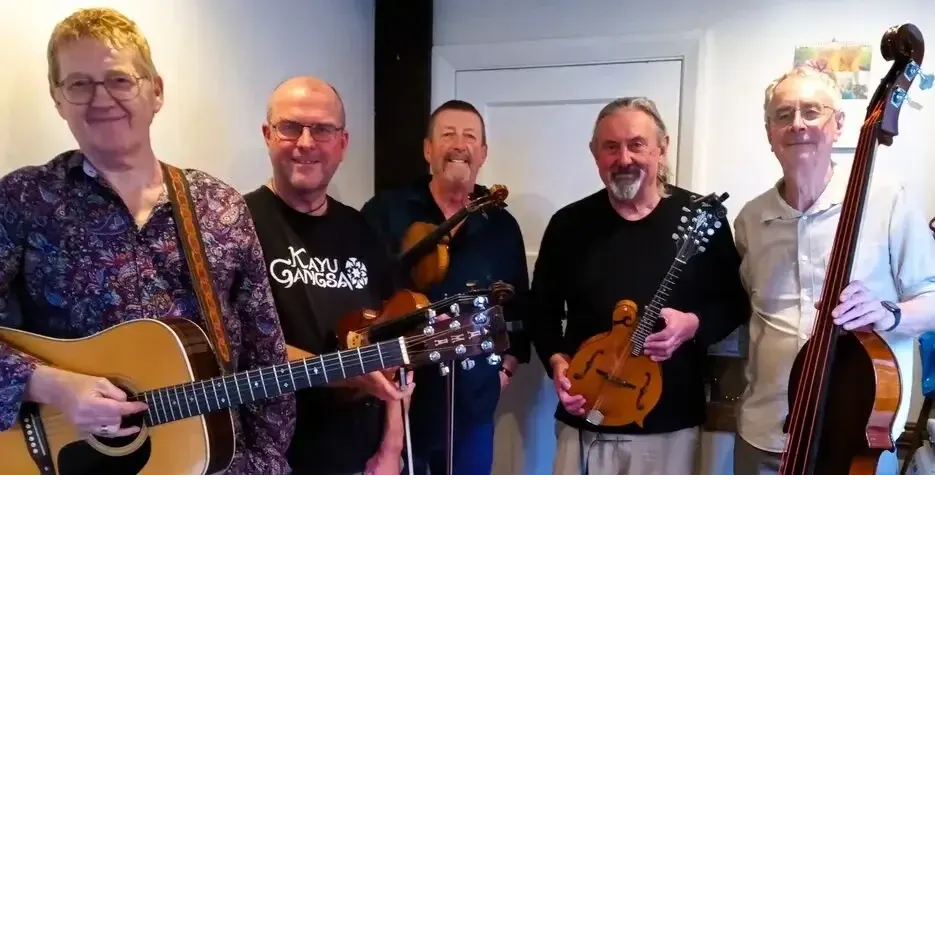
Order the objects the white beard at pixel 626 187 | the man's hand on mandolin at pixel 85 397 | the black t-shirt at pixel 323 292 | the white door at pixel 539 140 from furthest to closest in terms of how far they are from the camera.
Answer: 1. the white door at pixel 539 140
2. the white beard at pixel 626 187
3. the black t-shirt at pixel 323 292
4. the man's hand on mandolin at pixel 85 397

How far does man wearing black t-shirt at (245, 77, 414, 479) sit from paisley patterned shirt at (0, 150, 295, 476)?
0.80ft

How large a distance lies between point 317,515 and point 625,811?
11.6 inches

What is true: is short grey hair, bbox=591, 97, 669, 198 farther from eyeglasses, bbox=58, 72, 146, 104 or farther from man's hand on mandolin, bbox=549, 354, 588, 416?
eyeglasses, bbox=58, 72, 146, 104

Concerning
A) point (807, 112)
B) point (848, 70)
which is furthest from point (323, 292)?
point (848, 70)

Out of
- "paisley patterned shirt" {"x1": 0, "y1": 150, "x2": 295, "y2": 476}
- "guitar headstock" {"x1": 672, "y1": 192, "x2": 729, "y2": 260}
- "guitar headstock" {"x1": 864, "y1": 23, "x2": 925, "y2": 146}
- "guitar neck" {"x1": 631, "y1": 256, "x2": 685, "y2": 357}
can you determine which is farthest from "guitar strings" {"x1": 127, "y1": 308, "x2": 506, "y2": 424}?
"guitar headstock" {"x1": 864, "y1": 23, "x2": 925, "y2": 146}

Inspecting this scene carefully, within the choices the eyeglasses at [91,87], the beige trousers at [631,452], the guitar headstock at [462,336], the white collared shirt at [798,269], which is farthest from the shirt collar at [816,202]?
the eyeglasses at [91,87]

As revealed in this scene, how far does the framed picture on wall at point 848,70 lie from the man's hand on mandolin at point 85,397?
5.20 feet

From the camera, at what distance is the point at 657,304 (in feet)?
6.28

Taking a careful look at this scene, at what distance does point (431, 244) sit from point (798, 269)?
0.80 m

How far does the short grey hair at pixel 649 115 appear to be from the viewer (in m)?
2.03

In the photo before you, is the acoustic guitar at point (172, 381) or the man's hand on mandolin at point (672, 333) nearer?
the acoustic guitar at point (172, 381)

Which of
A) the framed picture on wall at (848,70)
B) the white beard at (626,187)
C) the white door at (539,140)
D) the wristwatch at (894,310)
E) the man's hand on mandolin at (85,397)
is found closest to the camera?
the man's hand on mandolin at (85,397)

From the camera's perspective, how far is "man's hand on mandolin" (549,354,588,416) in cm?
197

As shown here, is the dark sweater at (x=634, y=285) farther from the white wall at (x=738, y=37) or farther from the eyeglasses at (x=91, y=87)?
the eyeglasses at (x=91, y=87)
